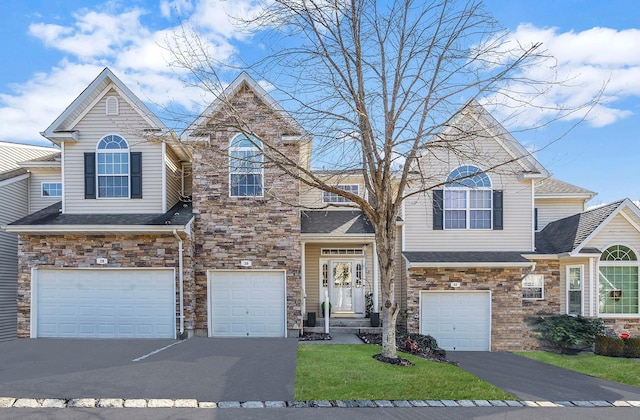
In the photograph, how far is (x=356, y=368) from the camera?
887 cm

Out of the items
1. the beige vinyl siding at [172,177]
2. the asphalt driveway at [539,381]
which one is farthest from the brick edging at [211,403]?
the beige vinyl siding at [172,177]

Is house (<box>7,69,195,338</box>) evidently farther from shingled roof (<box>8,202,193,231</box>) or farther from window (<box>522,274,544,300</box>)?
window (<box>522,274,544,300</box>)

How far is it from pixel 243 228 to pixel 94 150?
5495 millimetres

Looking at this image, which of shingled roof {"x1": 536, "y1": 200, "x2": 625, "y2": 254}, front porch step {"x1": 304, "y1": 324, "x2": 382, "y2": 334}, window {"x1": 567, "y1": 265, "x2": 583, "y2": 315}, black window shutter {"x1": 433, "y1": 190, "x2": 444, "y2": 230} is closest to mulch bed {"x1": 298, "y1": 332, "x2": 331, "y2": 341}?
front porch step {"x1": 304, "y1": 324, "x2": 382, "y2": 334}

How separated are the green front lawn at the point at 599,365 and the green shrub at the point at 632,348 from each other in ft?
2.08

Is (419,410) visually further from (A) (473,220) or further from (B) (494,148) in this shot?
(B) (494,148)

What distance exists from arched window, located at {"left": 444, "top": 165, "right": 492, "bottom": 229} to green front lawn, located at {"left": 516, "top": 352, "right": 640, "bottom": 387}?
472 cm

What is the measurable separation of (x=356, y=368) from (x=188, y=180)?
10.5 metres

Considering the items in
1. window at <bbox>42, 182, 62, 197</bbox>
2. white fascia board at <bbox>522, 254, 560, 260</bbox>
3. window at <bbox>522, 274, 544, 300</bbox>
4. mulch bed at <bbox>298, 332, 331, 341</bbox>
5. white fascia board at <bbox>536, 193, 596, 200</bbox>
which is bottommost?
mulch bed at <bbox>298, 332, 331, 341</bbox>

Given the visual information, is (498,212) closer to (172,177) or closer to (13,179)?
(172,177)

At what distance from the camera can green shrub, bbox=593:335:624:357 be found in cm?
1338

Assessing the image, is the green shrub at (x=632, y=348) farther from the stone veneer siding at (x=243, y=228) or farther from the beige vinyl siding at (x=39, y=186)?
the beige vinyl siding at (x=39, y=186)

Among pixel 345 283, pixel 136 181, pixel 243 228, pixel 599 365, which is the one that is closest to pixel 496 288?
pixel 599 365

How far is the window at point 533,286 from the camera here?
50.7ft
